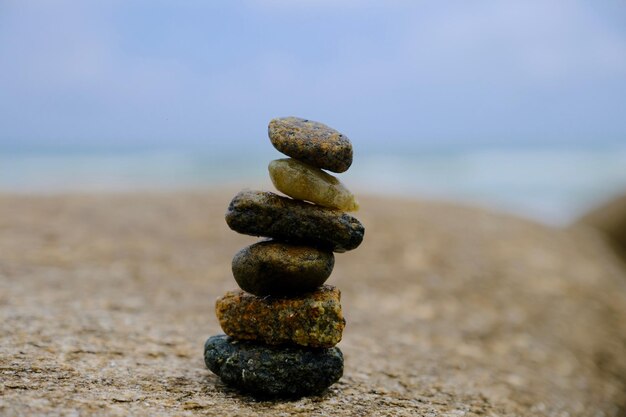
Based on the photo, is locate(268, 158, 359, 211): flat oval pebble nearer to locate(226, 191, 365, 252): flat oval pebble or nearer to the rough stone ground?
locate(226, 191, 365, 252): flat oval pebble

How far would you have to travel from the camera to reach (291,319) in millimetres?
4500

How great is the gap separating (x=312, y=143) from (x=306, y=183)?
32cm

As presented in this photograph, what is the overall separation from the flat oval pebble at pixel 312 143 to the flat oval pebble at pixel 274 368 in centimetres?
145

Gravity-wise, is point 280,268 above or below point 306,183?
below

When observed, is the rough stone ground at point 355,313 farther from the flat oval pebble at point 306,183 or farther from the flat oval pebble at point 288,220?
the flat oval pebble at point 306,183

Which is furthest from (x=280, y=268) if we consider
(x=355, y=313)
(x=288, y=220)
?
(x=355, y=313)

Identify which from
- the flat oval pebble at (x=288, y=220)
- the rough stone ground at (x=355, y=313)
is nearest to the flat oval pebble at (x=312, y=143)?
the flat oval pebble at (x=288, y=220)

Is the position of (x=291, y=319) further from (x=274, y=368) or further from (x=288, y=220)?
(x=288, y=220)

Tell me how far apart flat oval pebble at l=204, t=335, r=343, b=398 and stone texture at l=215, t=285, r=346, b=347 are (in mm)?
94

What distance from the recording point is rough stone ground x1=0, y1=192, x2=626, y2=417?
454 cm

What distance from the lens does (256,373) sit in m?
4.41

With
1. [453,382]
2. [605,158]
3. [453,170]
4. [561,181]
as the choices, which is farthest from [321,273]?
[605,158]

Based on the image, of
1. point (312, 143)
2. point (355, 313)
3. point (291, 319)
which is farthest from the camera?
point (355, 313)

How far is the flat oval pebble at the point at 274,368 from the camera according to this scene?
4434 millimetres
